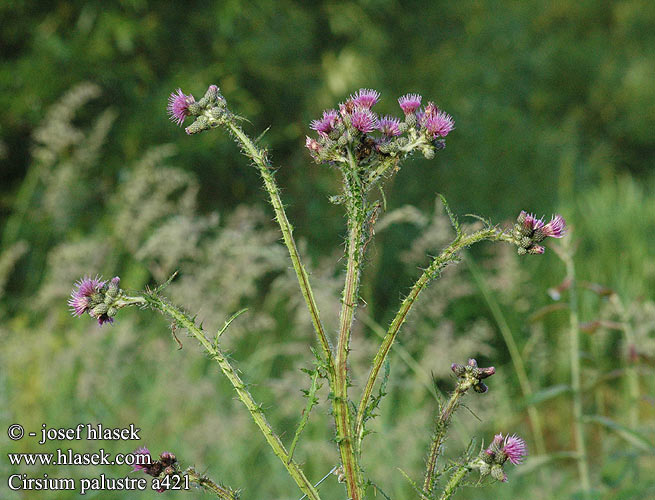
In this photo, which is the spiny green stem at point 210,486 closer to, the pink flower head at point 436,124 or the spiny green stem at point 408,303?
the spiny green stem at point 408,303

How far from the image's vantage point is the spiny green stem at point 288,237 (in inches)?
23.4

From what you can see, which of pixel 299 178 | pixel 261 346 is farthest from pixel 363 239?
pixel 299 178

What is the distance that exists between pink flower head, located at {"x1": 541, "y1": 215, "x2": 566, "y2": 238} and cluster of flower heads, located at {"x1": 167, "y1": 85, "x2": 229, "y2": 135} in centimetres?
28

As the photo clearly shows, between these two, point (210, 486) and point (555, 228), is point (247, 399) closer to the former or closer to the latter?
point (210, 486)

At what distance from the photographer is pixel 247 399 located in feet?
1.95

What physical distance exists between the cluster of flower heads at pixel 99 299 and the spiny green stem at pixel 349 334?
7.3 inches

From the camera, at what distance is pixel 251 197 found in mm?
4766

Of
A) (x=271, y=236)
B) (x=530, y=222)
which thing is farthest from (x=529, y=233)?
(x=271, y=236)

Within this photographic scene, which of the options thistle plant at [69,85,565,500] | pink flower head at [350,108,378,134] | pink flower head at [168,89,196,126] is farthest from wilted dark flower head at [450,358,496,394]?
pink flower head at [168,89,196,126]

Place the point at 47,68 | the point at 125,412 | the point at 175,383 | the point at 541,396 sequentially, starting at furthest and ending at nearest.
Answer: the point at 47,68, the point at 125,412, the point at 175,383, the point at 541,396

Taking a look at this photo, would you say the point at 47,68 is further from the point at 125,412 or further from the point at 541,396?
the point at 541,396

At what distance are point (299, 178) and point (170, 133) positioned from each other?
86 cm

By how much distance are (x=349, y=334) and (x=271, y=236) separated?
98.2 inches

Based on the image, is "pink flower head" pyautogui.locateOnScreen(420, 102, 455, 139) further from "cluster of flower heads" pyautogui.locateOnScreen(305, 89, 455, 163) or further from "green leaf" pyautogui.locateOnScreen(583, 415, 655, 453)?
"green leaf" pyautogui.locateOnScreen(583, 415, 655, 453)
